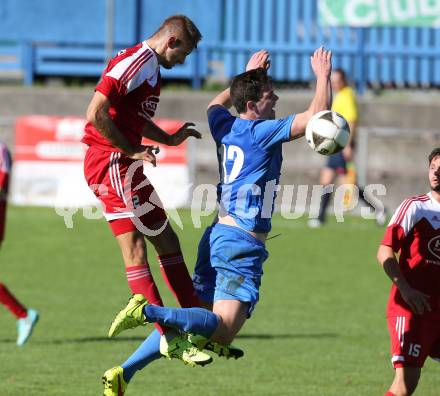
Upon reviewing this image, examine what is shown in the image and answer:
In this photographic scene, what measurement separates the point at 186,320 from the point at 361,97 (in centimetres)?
1512

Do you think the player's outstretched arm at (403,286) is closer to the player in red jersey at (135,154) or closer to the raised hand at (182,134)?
the player in red jersey at (135,154)

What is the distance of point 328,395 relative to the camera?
28.1 ft

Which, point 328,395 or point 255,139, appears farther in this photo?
point 328,395

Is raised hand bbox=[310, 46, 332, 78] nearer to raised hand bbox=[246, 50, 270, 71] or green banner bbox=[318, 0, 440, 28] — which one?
raised hand bbox=[246, 50, 270, 71]

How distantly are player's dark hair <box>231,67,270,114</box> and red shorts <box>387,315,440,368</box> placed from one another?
1694mm

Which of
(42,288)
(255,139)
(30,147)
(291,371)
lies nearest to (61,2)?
(30,147)

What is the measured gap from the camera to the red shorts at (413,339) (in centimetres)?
700

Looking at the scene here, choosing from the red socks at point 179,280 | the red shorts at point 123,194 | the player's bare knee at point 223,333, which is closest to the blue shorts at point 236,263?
the player's bare knee at point 223,333

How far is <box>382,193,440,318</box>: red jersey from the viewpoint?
23.2 ft

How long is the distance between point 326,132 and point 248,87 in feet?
2.10

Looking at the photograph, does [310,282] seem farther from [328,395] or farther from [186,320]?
[186,320]

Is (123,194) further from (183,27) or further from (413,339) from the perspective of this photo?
(413,339)

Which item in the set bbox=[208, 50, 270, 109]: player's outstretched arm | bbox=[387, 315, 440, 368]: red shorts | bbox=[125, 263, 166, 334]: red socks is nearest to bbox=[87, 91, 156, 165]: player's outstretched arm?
bbox=[208, 50, 270, 109]: player's outstretched arm

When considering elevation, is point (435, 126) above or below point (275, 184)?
below
